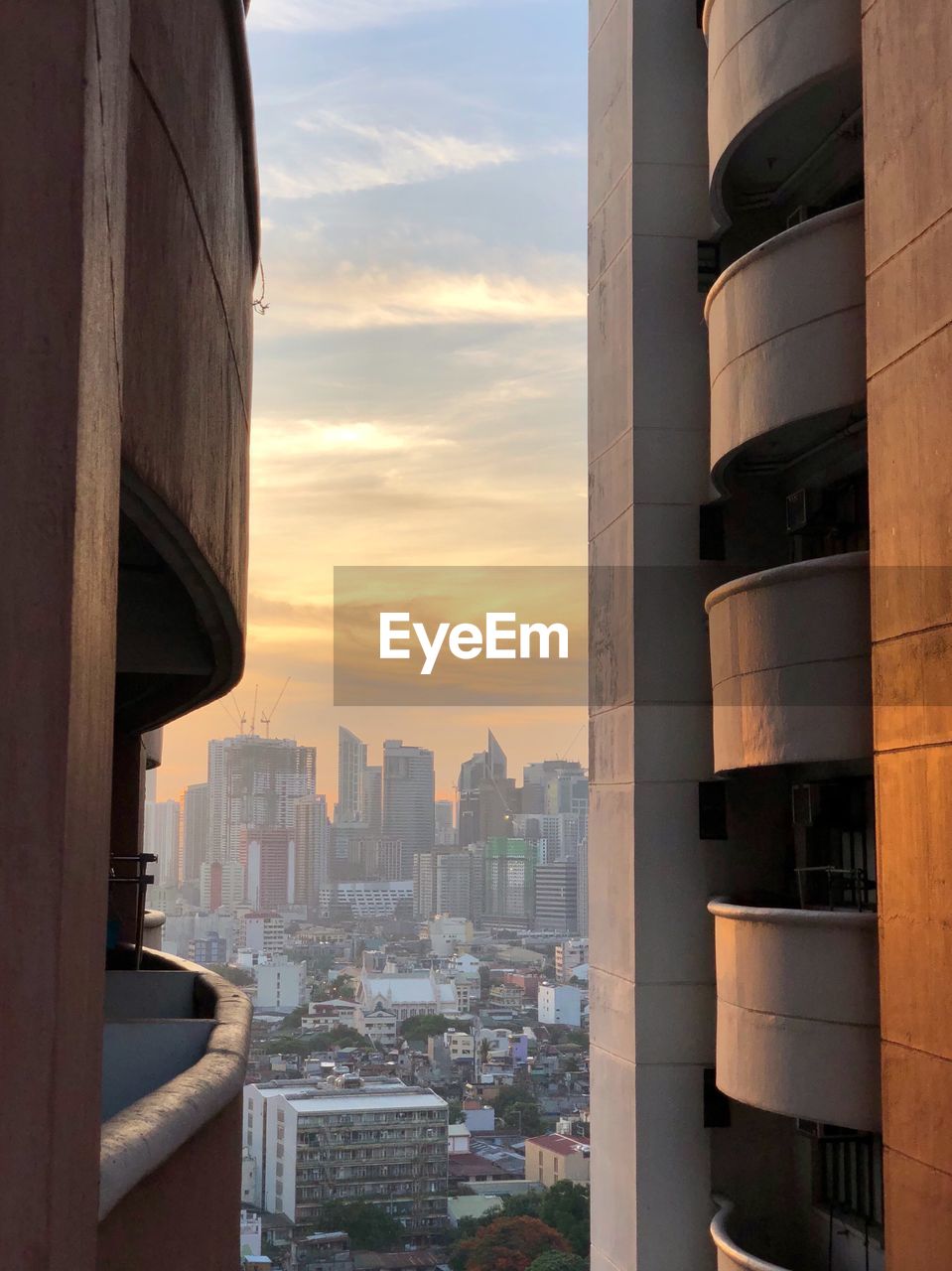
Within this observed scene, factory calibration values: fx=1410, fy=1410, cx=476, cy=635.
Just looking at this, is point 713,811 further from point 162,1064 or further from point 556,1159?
point 556,1159

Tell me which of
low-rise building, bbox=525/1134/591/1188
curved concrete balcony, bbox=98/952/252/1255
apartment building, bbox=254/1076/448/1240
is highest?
curved concrete balcony, bbox=98/952/252/1255

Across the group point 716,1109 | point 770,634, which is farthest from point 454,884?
point 770,634

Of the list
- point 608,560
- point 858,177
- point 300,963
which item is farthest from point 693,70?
point 300,963

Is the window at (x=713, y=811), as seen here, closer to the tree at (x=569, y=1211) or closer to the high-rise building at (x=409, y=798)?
the tree at (x=569, y=1211)

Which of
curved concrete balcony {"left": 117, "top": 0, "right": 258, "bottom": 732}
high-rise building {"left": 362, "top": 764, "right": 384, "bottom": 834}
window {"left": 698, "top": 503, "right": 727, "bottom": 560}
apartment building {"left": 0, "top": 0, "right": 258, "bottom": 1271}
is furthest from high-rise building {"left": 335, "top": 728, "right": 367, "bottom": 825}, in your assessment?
apartment building {"left": 0, "top": 0, "right": 258, "bottom": 1271}

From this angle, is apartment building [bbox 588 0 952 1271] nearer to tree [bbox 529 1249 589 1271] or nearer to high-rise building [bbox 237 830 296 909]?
tree [bbox 529 1249 589 1271]

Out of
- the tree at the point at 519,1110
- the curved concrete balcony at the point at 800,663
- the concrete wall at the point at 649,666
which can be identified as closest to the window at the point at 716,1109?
the concrete wall at the point at 649,666

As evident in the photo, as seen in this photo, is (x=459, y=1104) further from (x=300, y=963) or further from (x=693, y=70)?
(x=693, y=70)
